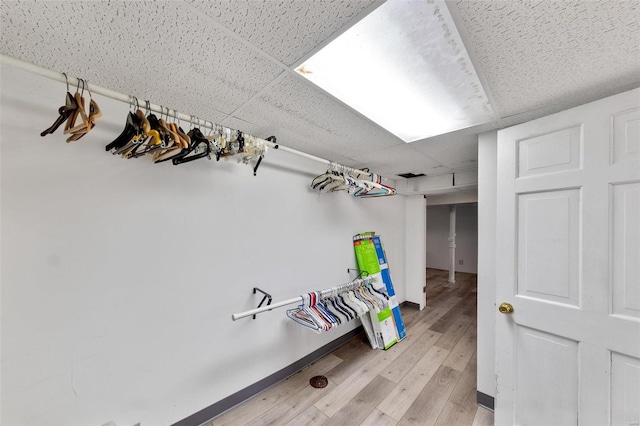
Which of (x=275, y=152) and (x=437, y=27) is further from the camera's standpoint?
(x=275, y=152)

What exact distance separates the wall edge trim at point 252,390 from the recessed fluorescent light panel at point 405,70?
2.33 metres

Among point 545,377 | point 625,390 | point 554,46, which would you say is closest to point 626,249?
point 625,390

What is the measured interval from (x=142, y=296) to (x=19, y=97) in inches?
46.7

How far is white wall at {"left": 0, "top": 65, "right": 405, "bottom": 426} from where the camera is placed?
Answer: 1.04m

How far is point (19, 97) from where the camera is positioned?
1.05 m

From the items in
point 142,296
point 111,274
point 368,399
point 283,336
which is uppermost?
point 111,274

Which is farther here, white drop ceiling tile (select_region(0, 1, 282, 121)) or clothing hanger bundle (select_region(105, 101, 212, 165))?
clothing hanger bundle (select_region(105, 101, 212, 165))

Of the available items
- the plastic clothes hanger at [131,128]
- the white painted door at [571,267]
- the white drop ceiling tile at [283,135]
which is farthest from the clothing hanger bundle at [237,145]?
the white painted door at [571,267]

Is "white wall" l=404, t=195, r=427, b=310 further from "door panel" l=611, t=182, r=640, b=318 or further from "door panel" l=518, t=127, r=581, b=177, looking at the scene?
"door panel" l=611, t=182, r=640, b=318

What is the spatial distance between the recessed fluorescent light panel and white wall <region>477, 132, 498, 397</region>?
0.36 metres

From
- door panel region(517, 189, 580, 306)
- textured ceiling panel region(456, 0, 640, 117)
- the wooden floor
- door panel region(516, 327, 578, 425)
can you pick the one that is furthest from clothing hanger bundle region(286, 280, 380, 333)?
textured ceiling panel region(456, 0, 640, 117)

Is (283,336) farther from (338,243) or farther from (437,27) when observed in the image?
(437,27)

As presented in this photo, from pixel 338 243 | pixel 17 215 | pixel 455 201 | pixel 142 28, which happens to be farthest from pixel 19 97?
pixel 455 201

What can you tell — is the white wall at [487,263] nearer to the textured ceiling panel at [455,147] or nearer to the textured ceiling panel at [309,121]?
the textured ceiling panel at [455,147]
